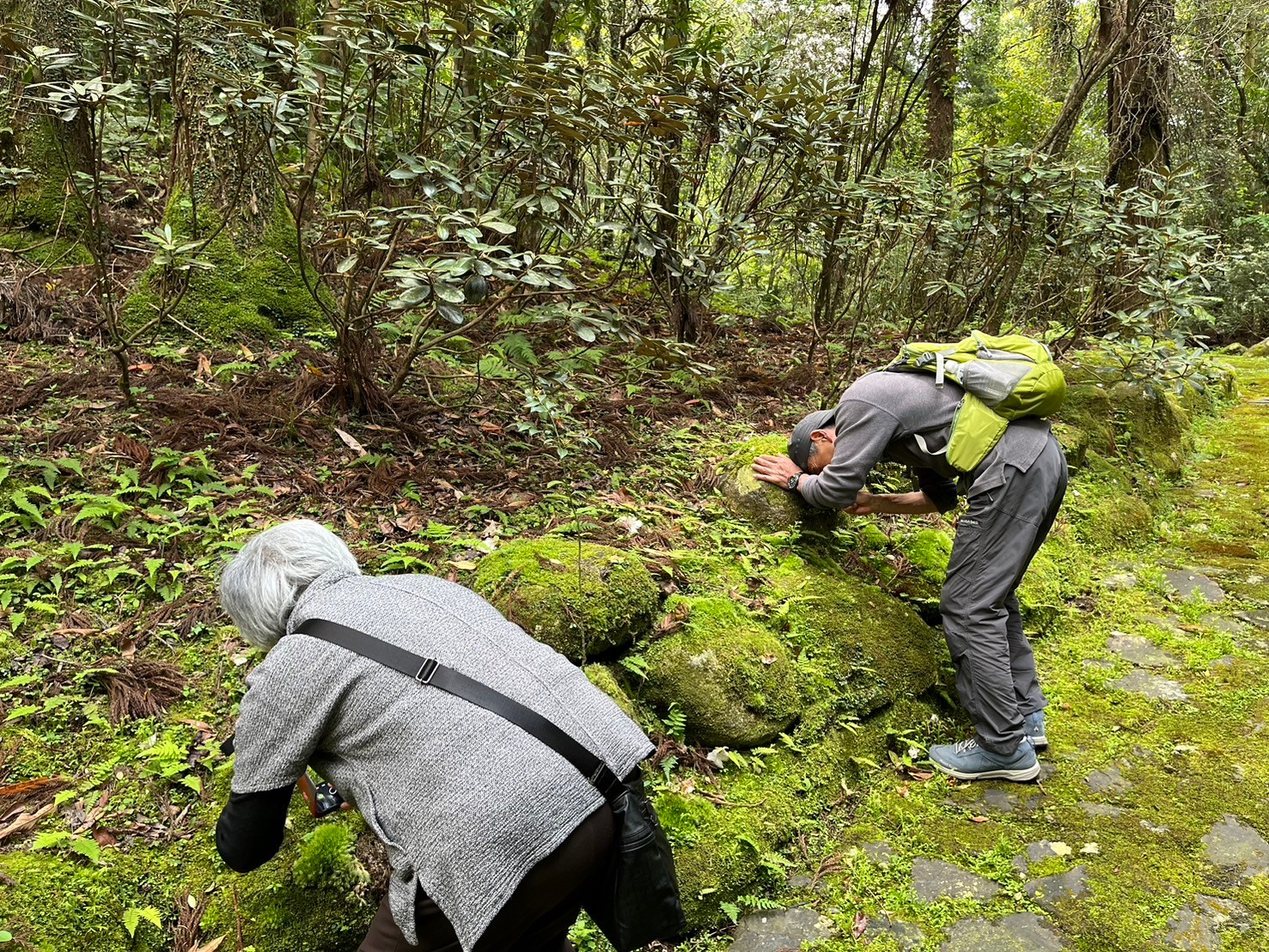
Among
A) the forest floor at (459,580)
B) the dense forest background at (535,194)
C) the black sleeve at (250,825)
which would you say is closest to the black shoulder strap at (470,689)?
the black sleeve at (250,825)

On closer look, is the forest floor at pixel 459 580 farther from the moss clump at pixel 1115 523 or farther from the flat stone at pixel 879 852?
the moss clump at pixel 1115 523

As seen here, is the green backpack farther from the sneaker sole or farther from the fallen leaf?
the fallen leaf

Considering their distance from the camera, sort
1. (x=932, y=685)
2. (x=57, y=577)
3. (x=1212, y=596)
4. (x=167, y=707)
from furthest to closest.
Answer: (x=1212, y=596) → (x=932, y=685) → (x=57, y=577) → (x=167, y=707)

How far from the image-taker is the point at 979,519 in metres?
4.02

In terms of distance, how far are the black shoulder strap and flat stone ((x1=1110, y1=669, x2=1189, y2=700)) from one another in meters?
4.10

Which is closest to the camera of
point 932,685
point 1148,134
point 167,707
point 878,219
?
point 167,707

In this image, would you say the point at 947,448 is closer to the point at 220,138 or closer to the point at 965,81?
the point at 220,138

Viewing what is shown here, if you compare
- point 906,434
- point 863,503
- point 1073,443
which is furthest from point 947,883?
point 1073,443

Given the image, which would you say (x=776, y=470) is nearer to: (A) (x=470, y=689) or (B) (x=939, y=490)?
(B) (x=939, y=490)

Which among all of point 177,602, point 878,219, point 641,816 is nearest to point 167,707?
point 177,602

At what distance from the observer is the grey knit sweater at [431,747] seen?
6.30 ft

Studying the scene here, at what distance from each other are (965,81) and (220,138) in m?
13.0

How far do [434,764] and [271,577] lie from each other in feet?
2.40

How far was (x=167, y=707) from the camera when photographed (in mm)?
3209
